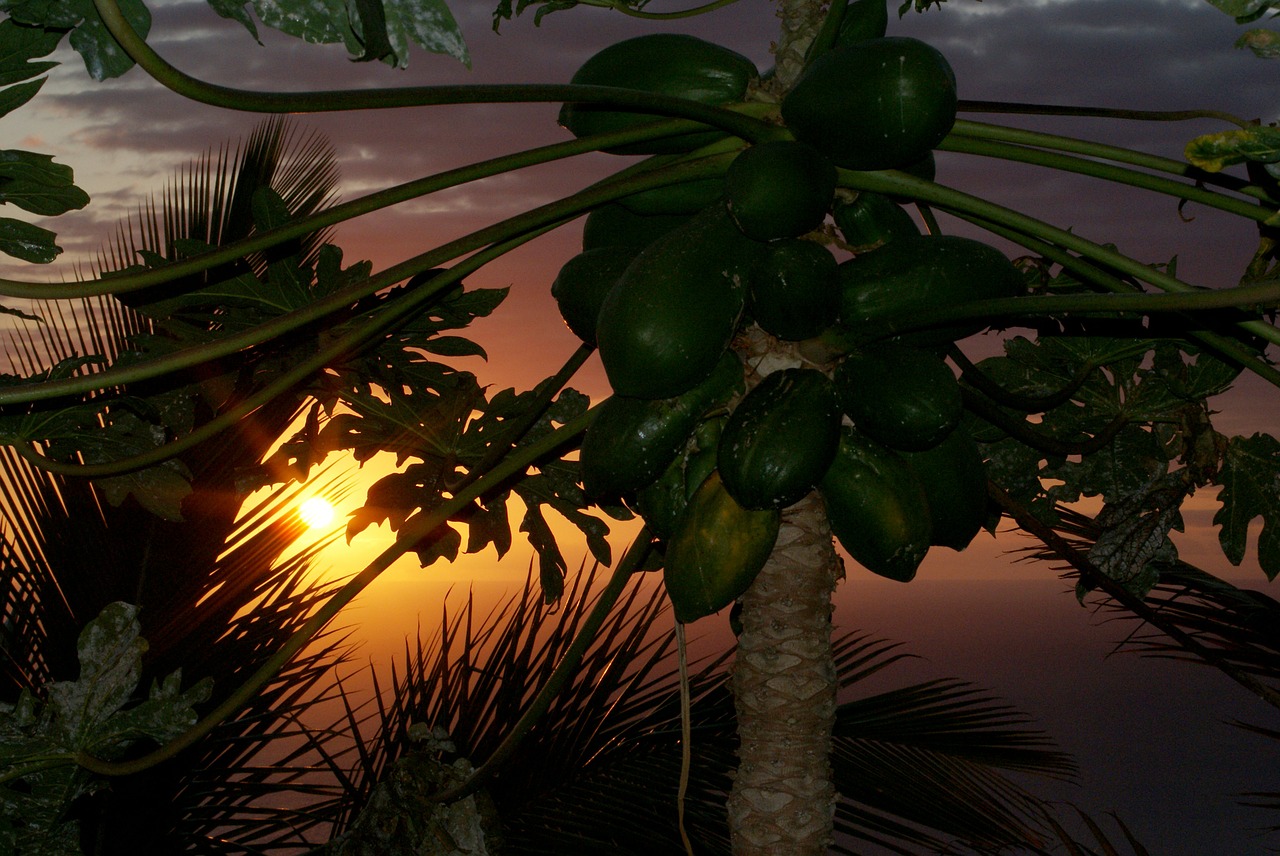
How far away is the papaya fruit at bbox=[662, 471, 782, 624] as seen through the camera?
1.00m

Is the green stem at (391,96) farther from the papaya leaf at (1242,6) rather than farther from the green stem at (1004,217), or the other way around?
the papaya leaf at (1242,6)

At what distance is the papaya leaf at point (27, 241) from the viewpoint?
4.13 feet

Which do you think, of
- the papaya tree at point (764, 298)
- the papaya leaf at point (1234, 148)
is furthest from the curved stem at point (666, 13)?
the papaya leaf at point (1234, 148)

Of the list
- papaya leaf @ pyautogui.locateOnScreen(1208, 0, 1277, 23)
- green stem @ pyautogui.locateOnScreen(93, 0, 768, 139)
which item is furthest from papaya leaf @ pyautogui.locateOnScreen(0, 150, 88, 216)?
papaya leaf @ pyautogui.locateOnScreen(1208, 0, 1277, 23)

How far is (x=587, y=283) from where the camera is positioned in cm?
111

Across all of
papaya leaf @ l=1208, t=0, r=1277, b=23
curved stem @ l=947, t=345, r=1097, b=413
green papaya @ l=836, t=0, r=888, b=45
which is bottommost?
papaya leaf @ l=1208, t=0, r=1277, b=23

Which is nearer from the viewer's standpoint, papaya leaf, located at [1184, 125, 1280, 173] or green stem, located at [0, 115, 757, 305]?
papaya leaf, located at [1184, 125, 1280, 173]

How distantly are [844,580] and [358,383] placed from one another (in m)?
0.78

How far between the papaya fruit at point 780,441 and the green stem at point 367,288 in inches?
9.2

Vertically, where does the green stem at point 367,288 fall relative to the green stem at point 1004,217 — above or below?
below

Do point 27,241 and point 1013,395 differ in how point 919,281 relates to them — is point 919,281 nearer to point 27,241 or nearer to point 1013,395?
point 1013,395

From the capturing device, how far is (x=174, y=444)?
3.91 ft

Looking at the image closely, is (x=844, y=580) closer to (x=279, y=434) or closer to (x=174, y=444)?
(x=174, y=444)

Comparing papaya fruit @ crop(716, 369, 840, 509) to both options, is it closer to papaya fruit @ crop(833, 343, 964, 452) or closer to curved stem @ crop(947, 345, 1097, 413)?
papaya fruit @ crop(833, 343, 964, 452)
